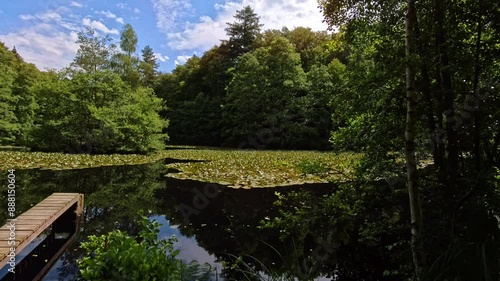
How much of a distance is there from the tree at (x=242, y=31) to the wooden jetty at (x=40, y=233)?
29.0m

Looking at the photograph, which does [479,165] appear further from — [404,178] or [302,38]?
[302,38]

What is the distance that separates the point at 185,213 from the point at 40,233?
2.61 metres

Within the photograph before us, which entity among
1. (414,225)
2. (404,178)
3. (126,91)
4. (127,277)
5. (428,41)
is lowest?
(127,277)

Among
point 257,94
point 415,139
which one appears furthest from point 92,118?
point 415,139

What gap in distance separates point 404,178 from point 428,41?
1.21m

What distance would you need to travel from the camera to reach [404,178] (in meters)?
2.81

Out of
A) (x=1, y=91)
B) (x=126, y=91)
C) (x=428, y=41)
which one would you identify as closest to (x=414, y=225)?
(x=428, y=41)

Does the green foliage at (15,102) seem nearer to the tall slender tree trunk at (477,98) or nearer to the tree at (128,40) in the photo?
the tree at (128,40)

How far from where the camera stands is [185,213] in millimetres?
6473

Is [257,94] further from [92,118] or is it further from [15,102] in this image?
[15,102]

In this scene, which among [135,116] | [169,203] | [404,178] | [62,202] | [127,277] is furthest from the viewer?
[135,116]

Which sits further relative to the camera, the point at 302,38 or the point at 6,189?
the point at 302,38

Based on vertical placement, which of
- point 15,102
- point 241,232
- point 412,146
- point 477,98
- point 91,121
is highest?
point 15,102

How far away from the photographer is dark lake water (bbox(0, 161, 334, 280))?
4.36m
